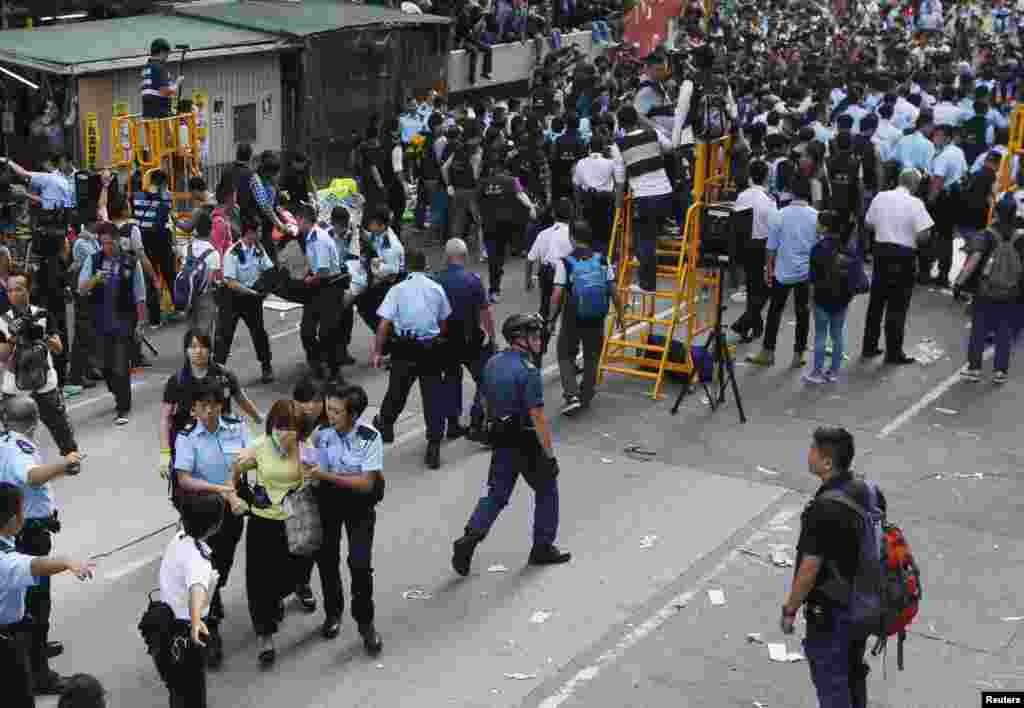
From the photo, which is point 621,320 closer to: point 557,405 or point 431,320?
point 557,405

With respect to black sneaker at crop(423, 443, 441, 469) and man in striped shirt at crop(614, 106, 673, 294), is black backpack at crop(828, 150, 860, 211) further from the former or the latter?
black sneaker at crop(423, 443, 441, 469)

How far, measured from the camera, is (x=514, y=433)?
378 inches

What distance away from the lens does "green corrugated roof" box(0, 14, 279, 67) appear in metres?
19.0

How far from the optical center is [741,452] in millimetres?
12414

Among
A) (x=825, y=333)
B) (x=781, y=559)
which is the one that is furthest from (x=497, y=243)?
(x=781, y=559)

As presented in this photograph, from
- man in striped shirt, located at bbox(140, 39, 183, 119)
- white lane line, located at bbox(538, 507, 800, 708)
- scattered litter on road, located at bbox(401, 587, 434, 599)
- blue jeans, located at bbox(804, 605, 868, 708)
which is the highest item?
man in striped shirt, located at bbox(140, 39, 183, 119)

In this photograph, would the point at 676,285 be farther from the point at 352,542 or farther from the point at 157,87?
the point at 157,87

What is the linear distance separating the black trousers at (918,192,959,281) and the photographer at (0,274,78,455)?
10.4 meters

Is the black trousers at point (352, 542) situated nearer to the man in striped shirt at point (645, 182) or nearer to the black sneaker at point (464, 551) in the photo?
the black sneaker at point (464, 551)

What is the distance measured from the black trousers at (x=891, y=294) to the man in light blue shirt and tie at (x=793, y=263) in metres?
0.66

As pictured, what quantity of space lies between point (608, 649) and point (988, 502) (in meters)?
4.03

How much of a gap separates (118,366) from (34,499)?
4610 millimetres

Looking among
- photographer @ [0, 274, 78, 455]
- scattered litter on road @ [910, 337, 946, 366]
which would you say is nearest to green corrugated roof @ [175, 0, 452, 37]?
scattered litter on road @ [910, 337, 946, 366]

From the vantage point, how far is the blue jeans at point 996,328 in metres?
14.0
